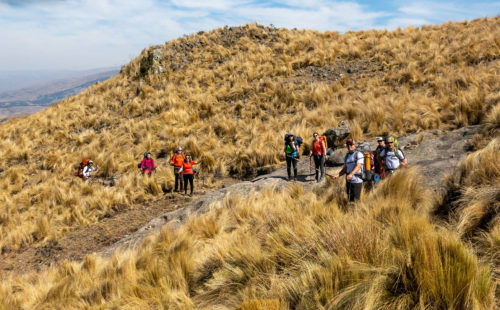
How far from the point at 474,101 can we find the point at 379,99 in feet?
12.2

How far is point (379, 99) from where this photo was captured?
13.4 m

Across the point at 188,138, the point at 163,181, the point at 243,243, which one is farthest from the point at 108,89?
the point at 243,243

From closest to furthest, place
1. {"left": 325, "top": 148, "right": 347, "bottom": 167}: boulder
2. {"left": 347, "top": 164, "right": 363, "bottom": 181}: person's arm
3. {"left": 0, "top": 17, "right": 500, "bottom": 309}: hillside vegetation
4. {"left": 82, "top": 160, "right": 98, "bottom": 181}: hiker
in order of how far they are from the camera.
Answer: {"left": 0, "top": 17, "right": 500, "bottom": 309}: hillside vegetation < {"left": 347, "top": 164, "right": 363, "bottom": 181}: person's arm < {"left": 325, "top": 148, "right": 347, "bottom": 167}: boulder < {"left": 82, "top": 160, "right": 98, "bottom": 181}: hiker

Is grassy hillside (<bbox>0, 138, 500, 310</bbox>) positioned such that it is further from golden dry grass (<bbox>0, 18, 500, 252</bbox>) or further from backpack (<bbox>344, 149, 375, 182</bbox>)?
golden dry grass (<bbox>0, 18, 500, 252</bbox>)

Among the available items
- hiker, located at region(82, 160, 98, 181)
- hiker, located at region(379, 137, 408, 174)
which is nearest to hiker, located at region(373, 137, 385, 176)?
hiker, located at region(379, 137, 408, 174)

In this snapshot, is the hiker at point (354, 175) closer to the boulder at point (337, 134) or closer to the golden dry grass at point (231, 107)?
the golden dry grass at point (231, 107)

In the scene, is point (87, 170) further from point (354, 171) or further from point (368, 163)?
point (368, 163)

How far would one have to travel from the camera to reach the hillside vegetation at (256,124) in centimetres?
308

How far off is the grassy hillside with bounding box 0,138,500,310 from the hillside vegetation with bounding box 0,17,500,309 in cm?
3

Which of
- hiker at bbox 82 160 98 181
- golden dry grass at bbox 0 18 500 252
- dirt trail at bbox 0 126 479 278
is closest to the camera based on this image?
dirt trail at bbox 0 126 479 278

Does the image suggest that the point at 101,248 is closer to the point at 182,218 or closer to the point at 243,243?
the point at 182,218

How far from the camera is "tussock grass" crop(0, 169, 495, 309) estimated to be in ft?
7.64

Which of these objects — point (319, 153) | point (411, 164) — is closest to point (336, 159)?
point (319, 153)

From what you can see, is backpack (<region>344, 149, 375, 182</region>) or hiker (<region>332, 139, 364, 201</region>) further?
backpack (<region>344, 149, 375, 182</region>)
